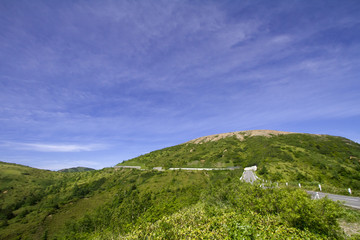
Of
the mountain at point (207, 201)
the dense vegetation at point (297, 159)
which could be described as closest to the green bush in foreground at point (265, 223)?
the mountain at point (207, 201)

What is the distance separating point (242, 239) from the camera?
6.16m

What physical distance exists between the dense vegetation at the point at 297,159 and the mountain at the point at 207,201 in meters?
0.32

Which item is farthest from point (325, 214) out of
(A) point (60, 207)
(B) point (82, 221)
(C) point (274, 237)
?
(A) point (60, 207)

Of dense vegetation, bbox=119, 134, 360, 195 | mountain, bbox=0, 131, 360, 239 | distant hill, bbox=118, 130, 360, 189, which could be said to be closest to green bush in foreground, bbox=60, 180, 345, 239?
mountain, bbox=0, 131, 360, 239

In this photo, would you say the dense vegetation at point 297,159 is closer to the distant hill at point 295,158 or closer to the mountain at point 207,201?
the distant hill at point 295,158

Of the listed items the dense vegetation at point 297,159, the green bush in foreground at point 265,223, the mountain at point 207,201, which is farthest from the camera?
the dense vegetation at point 297,159

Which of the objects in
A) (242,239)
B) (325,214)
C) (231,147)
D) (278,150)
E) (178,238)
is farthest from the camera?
(231,147)

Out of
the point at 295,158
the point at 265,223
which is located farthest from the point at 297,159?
the point at 265,223

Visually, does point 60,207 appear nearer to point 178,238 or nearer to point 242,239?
point 178,238

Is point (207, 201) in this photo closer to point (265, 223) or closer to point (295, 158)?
point (265, 223)

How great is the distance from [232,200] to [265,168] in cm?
3955

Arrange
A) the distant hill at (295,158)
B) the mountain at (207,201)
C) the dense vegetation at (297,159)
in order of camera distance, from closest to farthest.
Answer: the mountain at (207,201) → the dense vegetation at (297,159) → the distant hill at (295,158)

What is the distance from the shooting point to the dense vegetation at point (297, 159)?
4422 cm

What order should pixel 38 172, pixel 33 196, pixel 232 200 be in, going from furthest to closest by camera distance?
pixel 38 172 < pixel 33 196 < pixel 232 200
